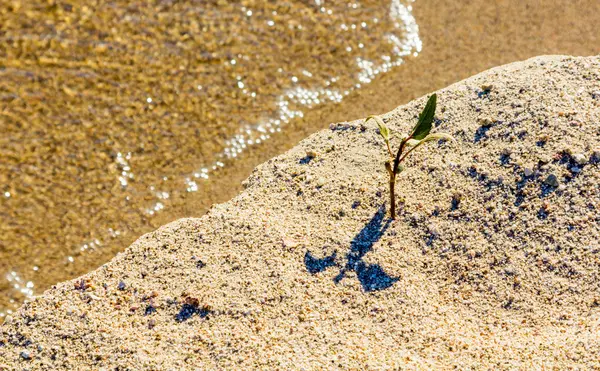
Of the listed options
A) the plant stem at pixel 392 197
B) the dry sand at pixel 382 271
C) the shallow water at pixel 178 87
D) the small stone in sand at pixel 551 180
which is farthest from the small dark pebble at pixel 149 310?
the small stone in sand at pixel 551 180

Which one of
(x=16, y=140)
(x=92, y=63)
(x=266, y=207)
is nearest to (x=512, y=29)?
(x=266, y=207)

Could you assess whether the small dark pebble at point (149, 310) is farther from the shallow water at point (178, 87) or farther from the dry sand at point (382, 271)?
the shallow water at point (178, 87)

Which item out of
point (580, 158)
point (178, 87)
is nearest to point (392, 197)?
point (580, 158)

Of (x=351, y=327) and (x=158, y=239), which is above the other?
(x=351, y=327)

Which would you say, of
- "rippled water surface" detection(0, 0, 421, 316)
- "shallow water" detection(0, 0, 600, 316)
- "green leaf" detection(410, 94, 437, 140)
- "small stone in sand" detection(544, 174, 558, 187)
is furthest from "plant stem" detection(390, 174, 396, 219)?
"rippled water surface" detection(0, 0, 421, 316)

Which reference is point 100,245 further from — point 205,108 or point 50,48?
point 50,48

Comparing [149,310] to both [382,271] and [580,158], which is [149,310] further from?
[580,158]

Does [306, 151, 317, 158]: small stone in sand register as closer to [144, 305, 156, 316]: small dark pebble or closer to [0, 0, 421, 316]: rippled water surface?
[0, 0, 421, 316]: rippled water surface
